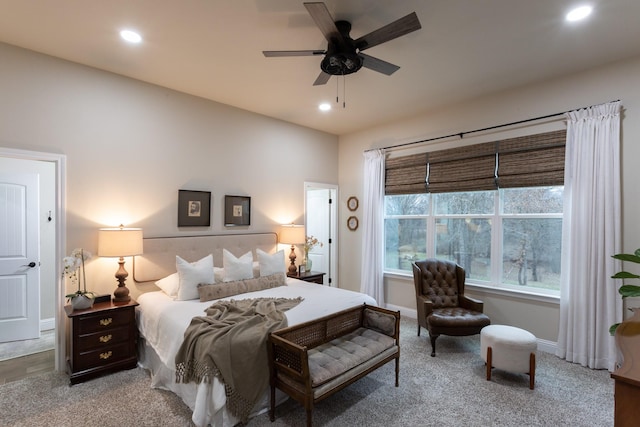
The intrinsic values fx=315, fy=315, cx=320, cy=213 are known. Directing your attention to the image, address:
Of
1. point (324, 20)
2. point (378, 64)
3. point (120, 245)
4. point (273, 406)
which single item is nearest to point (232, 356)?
point (273, 406)

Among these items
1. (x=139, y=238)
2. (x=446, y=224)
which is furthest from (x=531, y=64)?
(x=139, y=238)

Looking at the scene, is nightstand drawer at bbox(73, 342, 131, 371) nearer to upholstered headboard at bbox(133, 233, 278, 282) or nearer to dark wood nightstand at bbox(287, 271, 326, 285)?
upholstered headboard at bbox(133, 233, 278, 282)

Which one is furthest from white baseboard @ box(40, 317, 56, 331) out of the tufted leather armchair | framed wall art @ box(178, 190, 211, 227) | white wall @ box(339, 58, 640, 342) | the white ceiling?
the tufted leather armchair

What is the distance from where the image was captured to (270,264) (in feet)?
13.4

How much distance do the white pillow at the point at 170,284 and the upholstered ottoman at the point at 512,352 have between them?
320 cm

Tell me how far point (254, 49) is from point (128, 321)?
2.95 meters

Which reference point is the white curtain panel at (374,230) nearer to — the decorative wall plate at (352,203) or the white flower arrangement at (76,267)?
the decorative wall plate at (352,203)

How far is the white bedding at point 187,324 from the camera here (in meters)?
2.18

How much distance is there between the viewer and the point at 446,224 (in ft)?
15.2

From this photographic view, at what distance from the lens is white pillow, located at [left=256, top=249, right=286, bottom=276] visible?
4047 mm

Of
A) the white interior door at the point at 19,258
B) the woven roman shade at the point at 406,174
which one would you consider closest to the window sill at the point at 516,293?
the woven roman shade at the point at 406,174

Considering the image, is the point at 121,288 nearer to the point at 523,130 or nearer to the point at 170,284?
the point at 170,284

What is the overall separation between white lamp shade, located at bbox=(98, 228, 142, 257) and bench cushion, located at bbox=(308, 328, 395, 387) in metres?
2.08

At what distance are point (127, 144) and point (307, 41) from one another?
232 cm
